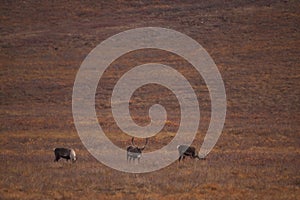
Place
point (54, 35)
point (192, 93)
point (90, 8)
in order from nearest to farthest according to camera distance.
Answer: point (192, 93), point (54, 35), point (90, 8)

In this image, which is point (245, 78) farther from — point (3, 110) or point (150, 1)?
point (150, 1)

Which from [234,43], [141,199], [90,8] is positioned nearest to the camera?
[141,199]

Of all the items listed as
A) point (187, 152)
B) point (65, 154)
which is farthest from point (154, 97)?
point (65, 154)

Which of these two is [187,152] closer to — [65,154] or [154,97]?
[65,154]

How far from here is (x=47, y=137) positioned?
1043 inches

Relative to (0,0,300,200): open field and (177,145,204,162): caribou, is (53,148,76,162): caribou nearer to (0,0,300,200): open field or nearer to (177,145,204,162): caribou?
(0,0,300,200): open field

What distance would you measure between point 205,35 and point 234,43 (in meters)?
4.26

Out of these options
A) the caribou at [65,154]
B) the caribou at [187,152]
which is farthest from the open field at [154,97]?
the caribou at [65,154]

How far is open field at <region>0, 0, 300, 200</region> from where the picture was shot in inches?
601

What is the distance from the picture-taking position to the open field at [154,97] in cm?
1527

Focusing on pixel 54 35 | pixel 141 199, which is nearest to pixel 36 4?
pixel 54 35

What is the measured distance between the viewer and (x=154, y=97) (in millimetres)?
42781

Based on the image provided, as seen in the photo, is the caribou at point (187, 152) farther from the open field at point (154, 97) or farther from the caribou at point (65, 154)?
the caribou at point (65, 154)

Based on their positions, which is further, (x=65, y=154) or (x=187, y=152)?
(x=187, y=152)
